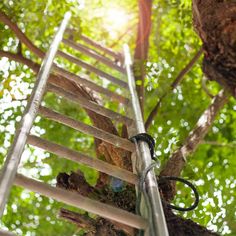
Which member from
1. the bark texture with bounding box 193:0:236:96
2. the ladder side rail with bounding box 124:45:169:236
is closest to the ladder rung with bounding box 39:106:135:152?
the ladder side rail with bounding box 124:45:169:236

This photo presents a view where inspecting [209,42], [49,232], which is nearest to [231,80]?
[209,42]

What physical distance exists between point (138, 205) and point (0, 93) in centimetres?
332

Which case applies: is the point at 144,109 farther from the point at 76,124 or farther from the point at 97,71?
the point at 76,124

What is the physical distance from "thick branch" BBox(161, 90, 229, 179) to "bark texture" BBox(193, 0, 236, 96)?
0.89m

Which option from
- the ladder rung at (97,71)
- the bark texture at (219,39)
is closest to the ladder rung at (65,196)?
the bark texture at (219,39)

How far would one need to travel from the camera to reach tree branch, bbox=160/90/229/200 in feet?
10.4

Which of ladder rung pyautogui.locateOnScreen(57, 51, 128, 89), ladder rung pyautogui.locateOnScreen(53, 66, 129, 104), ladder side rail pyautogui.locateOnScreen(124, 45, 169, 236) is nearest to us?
ladder side rail pyautogui.locateOnScreen(124, 45, 169, 236)

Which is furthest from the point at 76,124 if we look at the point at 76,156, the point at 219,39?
the point at 219,39

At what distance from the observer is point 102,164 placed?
1893mm

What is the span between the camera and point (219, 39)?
6.25ft

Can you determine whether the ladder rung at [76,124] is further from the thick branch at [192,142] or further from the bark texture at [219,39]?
the thick branch at [192,142]

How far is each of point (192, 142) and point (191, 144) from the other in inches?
1.4

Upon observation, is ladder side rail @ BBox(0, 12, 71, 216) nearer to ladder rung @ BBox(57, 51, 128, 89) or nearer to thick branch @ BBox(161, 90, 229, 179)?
ladder rung @ BBox(57, 51, 128, 89)

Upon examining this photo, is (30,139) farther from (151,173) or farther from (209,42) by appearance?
(209,42)
